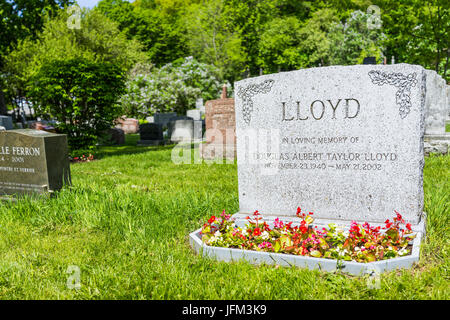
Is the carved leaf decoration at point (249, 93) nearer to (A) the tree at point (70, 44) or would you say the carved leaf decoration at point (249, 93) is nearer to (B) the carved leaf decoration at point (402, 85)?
(B) the carved leaf decoration at point (402, 85)

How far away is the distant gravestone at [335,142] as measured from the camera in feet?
12.8

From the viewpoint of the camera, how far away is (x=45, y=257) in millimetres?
Result: 3863

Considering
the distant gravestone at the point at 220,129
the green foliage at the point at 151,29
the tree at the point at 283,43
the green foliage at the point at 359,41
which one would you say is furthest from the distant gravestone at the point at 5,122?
the green foliage at the point at 151,29

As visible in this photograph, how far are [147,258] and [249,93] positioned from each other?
2263 millimetres

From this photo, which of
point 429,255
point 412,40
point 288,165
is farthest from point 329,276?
point 412,40

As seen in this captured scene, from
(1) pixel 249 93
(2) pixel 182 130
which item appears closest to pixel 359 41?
(2) pixel 182 130

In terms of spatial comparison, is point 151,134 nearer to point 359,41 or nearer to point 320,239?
point 320,239

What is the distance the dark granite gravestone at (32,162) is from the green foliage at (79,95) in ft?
17.3

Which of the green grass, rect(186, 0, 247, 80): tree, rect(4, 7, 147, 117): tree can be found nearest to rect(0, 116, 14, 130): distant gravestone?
rect(4, 7, 147, 117): tree

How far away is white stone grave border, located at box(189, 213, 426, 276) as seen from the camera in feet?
10.6

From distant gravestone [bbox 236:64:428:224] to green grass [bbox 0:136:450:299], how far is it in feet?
2.18

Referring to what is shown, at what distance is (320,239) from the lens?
3.61m
